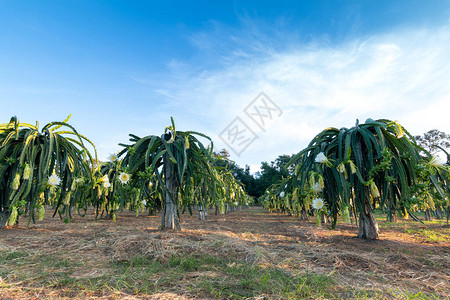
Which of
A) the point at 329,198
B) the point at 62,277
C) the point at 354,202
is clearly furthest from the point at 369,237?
the point at 62,277

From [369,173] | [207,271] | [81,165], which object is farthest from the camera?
[81,165]

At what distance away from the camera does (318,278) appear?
7.64 ft

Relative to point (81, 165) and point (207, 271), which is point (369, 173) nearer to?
point (207, 271)

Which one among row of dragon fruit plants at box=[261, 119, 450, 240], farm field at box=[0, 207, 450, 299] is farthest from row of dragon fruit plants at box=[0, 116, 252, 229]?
row of dragon fruit plants at box=[261, 119, 450, 240]

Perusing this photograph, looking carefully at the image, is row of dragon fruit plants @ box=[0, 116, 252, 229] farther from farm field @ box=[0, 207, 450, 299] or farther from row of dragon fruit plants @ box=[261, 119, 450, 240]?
row of dragon fruit plants @ box=[261, 119, 450, 240]

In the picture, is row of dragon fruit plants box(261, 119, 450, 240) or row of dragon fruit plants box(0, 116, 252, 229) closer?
row of dragon fruit plants box(261, 119, 450, 240)

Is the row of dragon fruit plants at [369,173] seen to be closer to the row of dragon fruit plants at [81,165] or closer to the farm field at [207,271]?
the farm field at [207,271]

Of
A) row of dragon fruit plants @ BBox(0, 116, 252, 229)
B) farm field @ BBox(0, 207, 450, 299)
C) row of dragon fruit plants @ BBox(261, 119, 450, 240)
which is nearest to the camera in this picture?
farm field @ BBox(0, 207, 450, 299)

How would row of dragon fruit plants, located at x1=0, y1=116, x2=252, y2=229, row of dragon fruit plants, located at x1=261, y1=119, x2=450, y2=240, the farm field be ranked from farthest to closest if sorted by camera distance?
1. row of dragon fruit plants, located at x1=0, y1=116, x2=252, y2=229
2. row of dragon fruit plants, located at x1=261, y1=119, x2=450, y2=240
3. the farm field

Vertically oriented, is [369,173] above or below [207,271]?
above

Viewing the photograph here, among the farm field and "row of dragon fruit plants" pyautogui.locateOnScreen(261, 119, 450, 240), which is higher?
"row of dragon fruit plants" pyautogui.locateOnScreen(261, 119, 450, 240)

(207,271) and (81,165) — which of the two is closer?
(207,271)

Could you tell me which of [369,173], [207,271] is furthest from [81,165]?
[369,173]


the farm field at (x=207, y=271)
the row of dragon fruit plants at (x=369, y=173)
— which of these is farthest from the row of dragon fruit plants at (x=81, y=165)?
the row of dragon fruit plants at (x=369, y=173)
